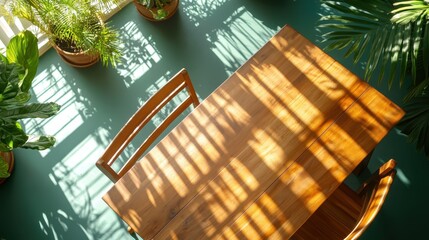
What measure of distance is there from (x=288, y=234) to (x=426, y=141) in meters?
1.26

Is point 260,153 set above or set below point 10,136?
below


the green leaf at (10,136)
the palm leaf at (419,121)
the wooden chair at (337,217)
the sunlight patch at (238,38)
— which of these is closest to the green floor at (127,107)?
the sunlight patch at (238,38)

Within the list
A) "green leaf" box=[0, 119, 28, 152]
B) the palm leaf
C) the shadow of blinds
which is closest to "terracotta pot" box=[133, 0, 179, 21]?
the shadow of blinds

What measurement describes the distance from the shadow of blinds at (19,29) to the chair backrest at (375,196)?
2.33m

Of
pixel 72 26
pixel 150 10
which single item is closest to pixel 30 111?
pixel 72 26

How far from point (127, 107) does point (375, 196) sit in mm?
1999

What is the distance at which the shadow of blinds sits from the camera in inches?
133

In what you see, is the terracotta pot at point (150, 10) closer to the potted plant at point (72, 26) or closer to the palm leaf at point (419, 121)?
the potted plant at point (72, 26)

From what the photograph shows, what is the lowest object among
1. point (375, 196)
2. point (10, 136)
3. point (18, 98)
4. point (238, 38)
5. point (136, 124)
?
point (375, 196)

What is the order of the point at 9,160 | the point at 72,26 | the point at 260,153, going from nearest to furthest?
1. the point at 260,153
2. the point at 72,26
3. the point at 9,160

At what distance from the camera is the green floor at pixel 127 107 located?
307cm

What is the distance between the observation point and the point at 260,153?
2.27 metres

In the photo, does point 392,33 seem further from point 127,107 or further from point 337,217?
point 127,107

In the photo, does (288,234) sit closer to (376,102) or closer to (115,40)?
(376,102)
